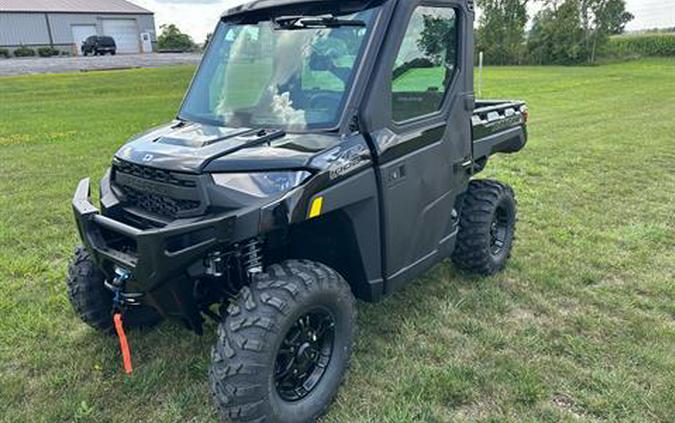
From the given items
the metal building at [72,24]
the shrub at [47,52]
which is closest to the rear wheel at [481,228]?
the shrub at [47,52]

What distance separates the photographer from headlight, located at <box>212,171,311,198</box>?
8.44 feet

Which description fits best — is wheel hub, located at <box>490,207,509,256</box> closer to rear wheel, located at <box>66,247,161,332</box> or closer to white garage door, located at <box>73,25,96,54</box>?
rear wheel, located at <box>66,247,161,332</box>

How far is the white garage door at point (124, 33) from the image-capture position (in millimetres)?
57938

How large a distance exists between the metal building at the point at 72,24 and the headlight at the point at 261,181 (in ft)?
185

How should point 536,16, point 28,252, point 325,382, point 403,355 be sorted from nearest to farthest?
point 325,382, point 403,355, point 28,252, point 536,16

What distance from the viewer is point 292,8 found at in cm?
319

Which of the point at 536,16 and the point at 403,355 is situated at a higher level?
the point at 536,16

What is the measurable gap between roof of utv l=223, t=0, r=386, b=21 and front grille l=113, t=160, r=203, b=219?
45.6 inches

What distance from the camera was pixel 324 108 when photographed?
2.97 m

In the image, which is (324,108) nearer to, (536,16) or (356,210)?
(356,210)

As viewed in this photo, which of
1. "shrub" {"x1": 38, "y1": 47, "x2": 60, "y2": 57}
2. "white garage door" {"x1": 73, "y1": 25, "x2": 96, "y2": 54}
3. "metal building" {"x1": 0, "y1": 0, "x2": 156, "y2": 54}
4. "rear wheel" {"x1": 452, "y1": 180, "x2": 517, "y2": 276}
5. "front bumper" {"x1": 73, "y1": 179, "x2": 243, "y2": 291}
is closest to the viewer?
"front bumper" {"x1": 73, "y1": 179, "x2": 243, "y2": 291}

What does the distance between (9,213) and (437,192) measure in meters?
4.96

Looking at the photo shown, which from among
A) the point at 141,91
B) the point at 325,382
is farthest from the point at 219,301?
the point at 141,91

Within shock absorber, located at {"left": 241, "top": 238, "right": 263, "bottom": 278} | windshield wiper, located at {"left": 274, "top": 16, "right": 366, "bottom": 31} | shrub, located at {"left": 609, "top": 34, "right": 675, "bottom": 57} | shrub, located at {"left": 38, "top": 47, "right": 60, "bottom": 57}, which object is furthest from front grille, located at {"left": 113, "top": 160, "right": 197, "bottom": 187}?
shrub, located at {"left": 38, "top": 47, "right": 60, "bottom": 57}
